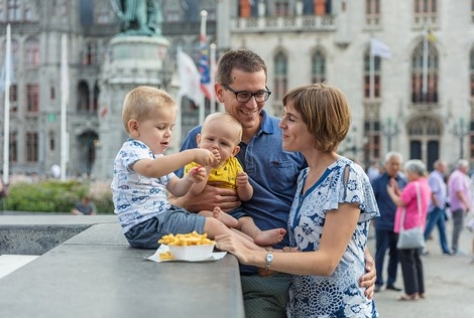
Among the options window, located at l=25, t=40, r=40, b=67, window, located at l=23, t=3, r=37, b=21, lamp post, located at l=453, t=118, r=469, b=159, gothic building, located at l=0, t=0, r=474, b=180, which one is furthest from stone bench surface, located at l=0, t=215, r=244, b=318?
window, located at l=23, t=3, r=37, b=21

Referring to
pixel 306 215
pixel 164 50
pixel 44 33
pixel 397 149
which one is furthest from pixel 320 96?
pixel 44 33

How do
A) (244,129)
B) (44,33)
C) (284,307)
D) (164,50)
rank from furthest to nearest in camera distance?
(44,33), (164,50), (244,129), (284,307)

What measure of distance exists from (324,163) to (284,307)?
78 centimetres

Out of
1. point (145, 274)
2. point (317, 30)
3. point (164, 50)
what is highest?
point (317, 30)

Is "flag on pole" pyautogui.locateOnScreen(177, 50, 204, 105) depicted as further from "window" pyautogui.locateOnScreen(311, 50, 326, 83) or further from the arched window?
the arched window

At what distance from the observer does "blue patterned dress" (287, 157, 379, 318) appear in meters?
3.25

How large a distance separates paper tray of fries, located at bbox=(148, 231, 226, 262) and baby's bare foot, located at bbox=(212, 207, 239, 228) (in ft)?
1.25

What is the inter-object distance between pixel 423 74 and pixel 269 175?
3639 cm

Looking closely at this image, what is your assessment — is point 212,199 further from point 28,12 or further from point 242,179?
point 28,12

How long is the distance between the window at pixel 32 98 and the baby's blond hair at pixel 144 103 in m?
44.9

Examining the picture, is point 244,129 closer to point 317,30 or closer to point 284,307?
point 284,307

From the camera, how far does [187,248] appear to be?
10.1 ft

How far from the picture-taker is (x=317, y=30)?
3969 cm

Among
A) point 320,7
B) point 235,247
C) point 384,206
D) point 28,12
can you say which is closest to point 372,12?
point 320,7
